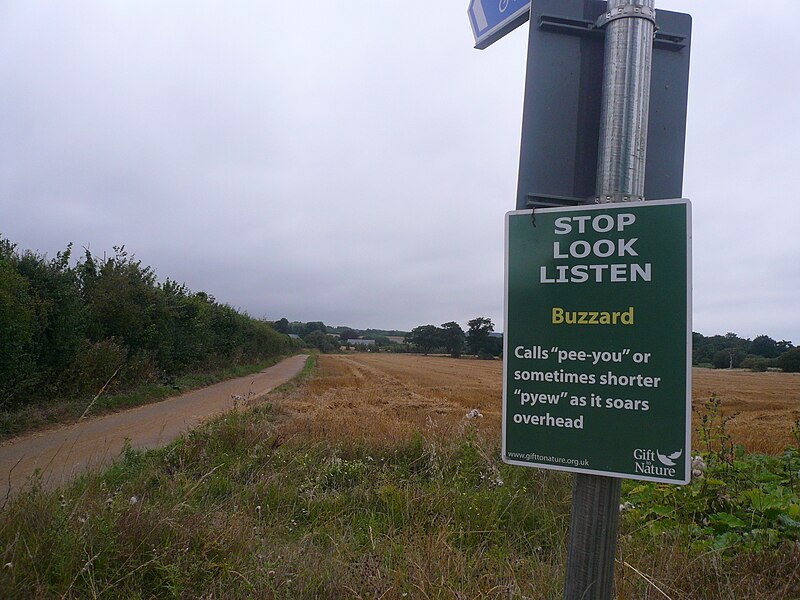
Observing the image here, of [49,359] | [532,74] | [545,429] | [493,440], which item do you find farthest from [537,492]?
[49,359]

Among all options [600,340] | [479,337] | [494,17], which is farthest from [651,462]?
[479,337]

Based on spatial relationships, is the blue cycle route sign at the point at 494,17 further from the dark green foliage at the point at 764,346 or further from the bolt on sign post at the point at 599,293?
the dark green foliage at the point at 764,346

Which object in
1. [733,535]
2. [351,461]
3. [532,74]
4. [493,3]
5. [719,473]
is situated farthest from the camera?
[351,461]

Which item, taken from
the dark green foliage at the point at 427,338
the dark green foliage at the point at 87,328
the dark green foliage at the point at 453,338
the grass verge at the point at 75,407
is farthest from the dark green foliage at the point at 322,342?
the grass verge at the point at 75,407

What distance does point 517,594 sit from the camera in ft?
8.70

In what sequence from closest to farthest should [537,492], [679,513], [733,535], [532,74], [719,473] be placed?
[532,74] → [733,535] → [679,513] → [719,473] → [537,492]

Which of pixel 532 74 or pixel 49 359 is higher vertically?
pixel 532 74

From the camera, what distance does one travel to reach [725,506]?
4.12 m

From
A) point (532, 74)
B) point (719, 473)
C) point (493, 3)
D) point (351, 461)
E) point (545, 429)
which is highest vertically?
point (493, 3)

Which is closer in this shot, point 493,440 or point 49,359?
point 493,440

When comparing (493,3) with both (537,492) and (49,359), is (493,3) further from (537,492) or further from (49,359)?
(49,359)

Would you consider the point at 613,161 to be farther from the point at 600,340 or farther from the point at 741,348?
the point at 741,348

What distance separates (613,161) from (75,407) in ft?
42.5

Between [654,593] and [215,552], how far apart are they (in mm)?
2317
